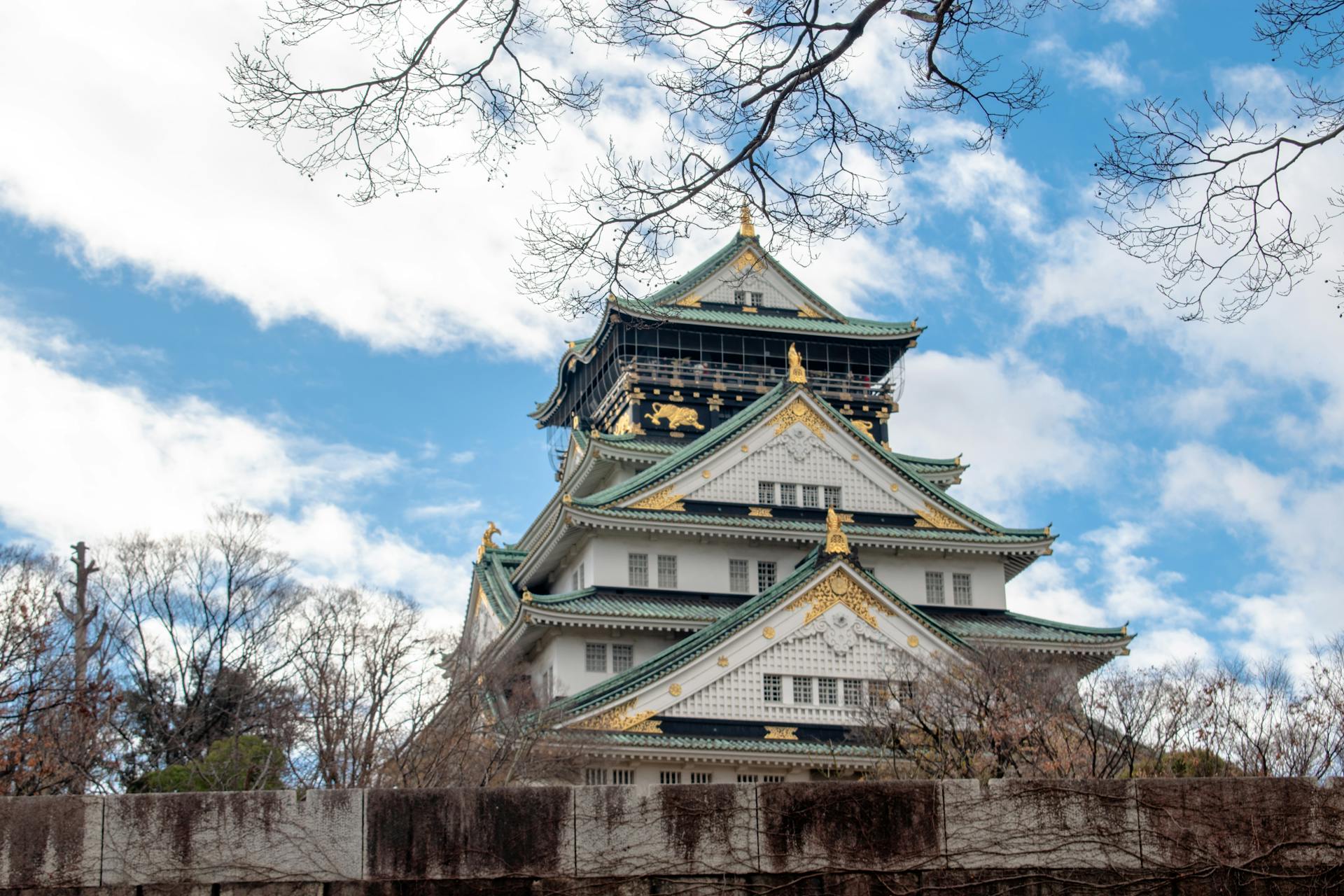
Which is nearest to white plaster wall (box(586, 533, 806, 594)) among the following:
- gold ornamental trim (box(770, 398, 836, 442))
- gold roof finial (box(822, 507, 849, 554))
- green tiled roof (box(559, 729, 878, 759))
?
gold ornamental trim (box(770, 398, 836, 442))

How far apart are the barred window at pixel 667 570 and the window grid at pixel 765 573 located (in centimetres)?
236

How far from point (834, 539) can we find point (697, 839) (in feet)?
77.3

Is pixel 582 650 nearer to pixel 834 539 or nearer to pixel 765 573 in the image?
pixel 765 573

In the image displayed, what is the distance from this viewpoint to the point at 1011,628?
133 ft

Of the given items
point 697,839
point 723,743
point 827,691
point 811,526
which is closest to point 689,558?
→ point 811,526

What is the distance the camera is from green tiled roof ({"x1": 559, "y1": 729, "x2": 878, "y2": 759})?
32750 millimetres

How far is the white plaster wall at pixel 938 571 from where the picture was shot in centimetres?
4188

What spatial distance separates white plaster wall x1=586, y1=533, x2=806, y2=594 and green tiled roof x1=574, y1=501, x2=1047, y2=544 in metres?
0.84

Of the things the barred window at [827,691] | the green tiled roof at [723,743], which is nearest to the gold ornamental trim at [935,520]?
the barred window at [827,691]

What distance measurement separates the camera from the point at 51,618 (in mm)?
40625

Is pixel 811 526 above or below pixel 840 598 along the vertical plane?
above

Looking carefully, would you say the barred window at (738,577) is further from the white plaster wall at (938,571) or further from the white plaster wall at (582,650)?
the white plaster wall at (938,571)

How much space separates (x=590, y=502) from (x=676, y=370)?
8.67 m

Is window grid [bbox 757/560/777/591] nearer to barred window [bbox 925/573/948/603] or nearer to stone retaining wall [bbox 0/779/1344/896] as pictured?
barred window [bbox 925/573/948/603]
